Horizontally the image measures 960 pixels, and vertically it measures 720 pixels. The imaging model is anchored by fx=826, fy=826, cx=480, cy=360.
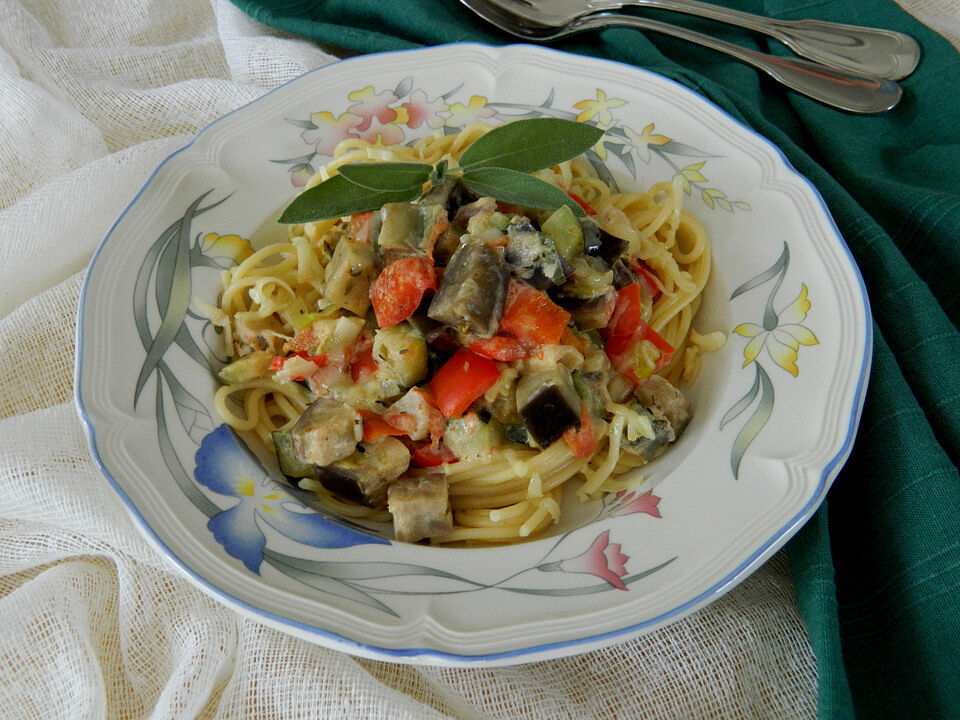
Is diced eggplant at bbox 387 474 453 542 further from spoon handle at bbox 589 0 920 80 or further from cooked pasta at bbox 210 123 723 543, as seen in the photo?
spoon handle at bbox 589 0 920 80

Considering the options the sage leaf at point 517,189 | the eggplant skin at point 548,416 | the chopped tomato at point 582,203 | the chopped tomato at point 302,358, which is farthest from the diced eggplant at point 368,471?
the chopped tomato at point 582,203

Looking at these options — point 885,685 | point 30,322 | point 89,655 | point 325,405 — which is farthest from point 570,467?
point 30,322

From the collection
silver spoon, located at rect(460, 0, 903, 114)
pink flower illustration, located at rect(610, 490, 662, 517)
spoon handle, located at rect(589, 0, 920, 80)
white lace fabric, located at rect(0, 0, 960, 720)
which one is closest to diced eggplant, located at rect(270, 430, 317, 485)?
white lace fabric, located at rect(0, 0, 960, 720)

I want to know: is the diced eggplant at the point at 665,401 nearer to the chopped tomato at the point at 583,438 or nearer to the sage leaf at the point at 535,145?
the chopped tomato at the point at 583,438

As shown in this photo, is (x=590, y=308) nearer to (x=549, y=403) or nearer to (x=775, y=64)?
(x=549, y=403)

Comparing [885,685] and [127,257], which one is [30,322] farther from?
[885,685]
